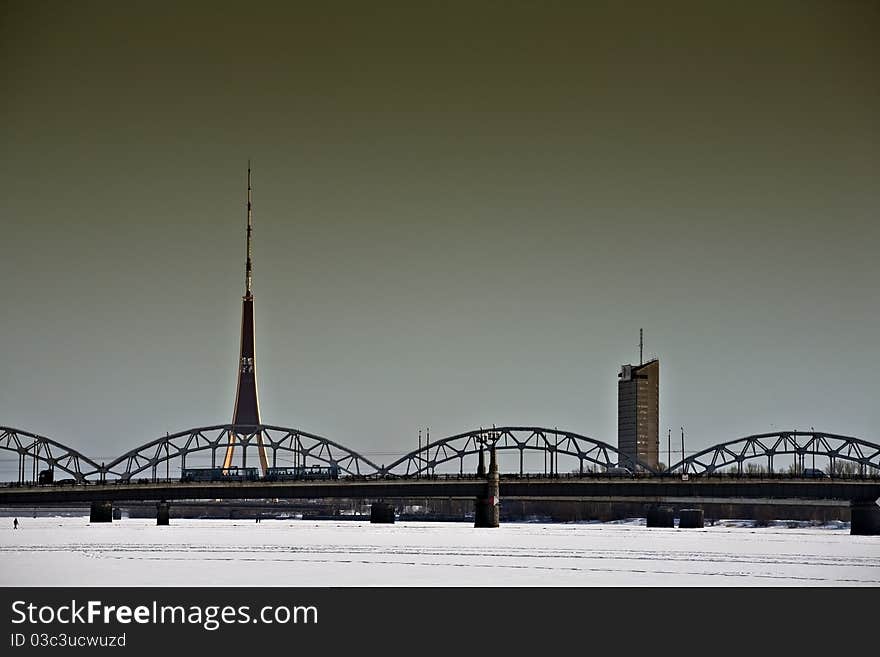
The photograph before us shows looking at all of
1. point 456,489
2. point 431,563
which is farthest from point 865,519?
point 431,563

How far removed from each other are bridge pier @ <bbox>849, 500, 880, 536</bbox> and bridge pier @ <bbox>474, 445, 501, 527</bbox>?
4508 cm

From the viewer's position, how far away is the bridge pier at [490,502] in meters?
187

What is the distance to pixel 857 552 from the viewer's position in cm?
11681

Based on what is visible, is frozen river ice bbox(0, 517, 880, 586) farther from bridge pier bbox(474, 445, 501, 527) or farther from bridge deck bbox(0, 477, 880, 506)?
bridge pier bbox(474, 445, 501, 527)

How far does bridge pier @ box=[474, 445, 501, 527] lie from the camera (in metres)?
187

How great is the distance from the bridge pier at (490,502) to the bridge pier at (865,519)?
4508 centimetres

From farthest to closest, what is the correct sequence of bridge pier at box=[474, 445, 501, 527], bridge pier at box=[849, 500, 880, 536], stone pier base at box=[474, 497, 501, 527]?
stone pier base at box=[474, 497, 501, 527] < bridge pier at box=[474, 445, 501, 527] < bridge pier at box=[849, 500, 880, 536]

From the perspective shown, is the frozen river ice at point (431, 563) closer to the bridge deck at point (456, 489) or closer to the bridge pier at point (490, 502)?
the bridge deck at point (456, 489)

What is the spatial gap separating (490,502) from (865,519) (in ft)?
156

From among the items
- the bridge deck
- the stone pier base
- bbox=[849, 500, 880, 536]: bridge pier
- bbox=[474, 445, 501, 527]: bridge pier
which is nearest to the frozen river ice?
the bridge deck

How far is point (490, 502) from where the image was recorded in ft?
625

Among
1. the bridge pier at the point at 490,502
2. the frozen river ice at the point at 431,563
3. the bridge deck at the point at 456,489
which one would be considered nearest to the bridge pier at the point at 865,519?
the bridge deck at the point at 456,489

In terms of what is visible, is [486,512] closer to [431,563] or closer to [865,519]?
[865,519]
